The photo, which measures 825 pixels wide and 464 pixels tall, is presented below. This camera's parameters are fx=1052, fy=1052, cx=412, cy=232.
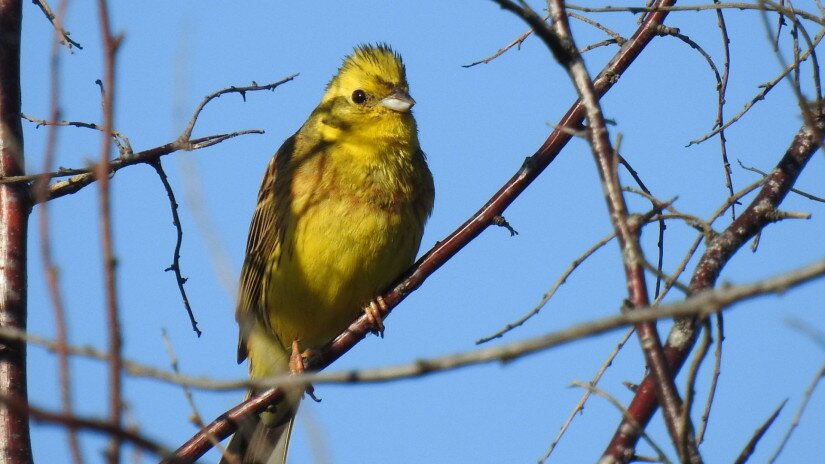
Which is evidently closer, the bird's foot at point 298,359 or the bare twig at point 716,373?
the bare twig at point 716,373

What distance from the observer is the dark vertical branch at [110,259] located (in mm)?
1184

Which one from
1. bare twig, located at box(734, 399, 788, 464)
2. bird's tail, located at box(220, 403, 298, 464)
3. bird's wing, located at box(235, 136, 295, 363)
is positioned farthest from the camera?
bird's wing, located at box(235, 136, 295, 363)

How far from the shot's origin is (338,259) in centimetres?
465

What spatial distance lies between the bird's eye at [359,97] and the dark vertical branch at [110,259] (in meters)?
3.78

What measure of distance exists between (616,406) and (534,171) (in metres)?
1.82

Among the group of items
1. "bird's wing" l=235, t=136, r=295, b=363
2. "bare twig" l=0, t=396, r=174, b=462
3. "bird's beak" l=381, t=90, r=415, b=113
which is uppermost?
"bird's beak" l=381, t=90, r=415, b=113

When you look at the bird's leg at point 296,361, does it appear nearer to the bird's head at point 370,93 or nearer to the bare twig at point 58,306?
the bird's head at point 370,93

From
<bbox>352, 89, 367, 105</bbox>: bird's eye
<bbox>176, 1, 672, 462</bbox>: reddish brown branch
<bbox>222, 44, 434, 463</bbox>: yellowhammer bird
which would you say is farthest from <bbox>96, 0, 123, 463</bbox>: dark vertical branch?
<bbox>352, 89, 367, 105</bbox>: bird's eye

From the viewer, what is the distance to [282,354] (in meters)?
5.20

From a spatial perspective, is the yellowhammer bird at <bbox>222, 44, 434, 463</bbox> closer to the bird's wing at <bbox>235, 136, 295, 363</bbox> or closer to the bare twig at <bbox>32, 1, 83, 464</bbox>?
the bird's wing at <bbox>235, 136, 295, 363</bbox>

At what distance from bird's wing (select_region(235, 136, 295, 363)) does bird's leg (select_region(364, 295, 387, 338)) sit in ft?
1.97

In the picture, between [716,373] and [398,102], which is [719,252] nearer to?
[716,373]

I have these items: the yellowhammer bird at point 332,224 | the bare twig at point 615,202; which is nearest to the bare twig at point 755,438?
the bare twig at point 615,202

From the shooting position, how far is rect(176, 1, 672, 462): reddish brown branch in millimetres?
3469
